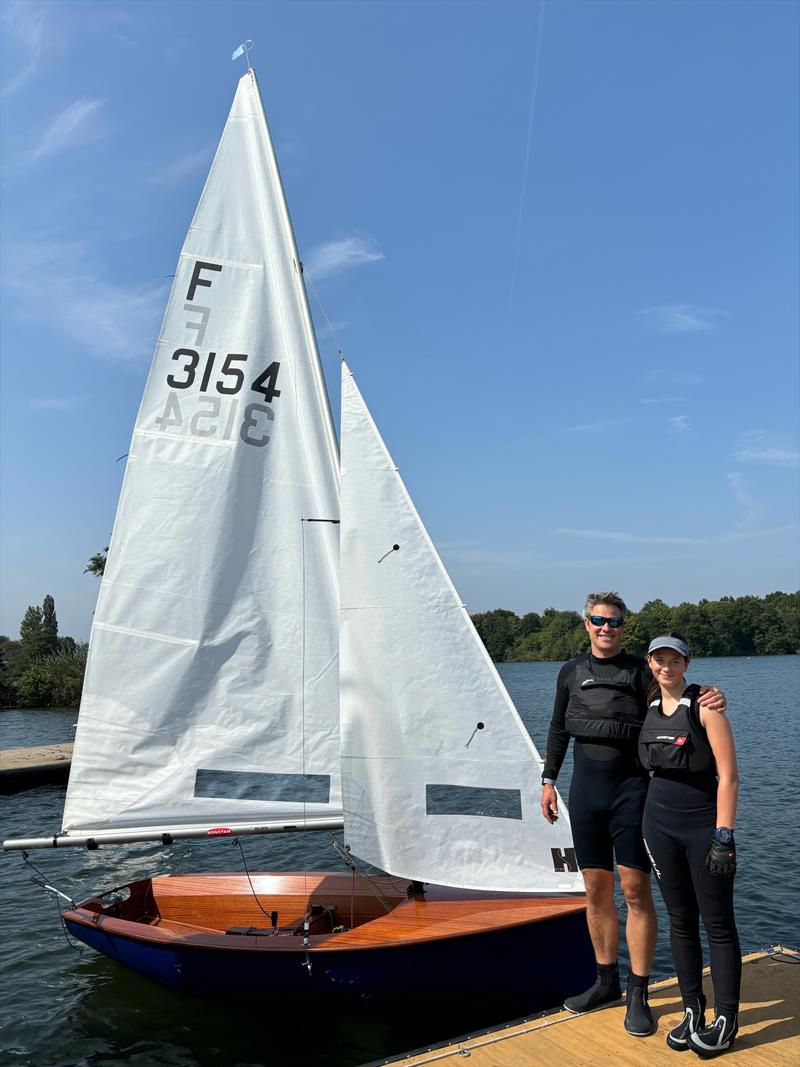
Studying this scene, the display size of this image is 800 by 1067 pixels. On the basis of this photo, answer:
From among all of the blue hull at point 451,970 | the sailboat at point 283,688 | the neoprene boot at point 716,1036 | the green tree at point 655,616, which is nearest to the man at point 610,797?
the neoprene boot at point 716,1036

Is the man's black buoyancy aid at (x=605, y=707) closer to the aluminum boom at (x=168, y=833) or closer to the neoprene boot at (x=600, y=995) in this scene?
the neoprene boot at (x=600, y=995)

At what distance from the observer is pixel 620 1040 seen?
14.4 ft

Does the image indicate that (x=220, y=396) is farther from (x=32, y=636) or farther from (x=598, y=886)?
(x=32, y=636)

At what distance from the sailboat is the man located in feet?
5.24

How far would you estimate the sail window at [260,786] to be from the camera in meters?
7.11

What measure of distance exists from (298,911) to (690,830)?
5.11 meters

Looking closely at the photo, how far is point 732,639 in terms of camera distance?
96.8m

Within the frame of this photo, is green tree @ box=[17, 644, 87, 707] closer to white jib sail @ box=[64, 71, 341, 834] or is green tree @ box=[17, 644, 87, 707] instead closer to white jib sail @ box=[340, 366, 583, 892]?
white jib sail @ box=[64, 71, 341, 834]

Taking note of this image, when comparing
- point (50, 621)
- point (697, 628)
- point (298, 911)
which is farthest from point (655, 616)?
point (298, 911)

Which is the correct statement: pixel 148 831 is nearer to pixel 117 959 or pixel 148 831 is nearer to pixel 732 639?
pixel 117 959

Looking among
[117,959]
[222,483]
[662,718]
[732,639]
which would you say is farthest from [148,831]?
[732,639]

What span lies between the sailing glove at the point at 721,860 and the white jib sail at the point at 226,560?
3.95 m

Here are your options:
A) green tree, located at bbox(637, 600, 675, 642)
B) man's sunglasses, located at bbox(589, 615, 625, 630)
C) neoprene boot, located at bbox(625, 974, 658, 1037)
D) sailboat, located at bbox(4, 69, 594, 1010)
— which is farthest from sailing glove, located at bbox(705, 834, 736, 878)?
green tree, located at bbox(637, 600, 675, 642)

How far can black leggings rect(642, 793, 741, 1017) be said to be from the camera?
397 cm
